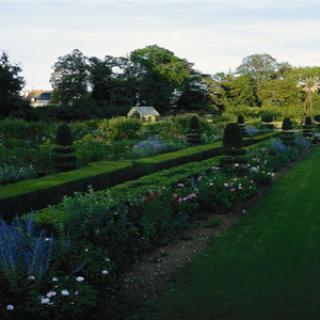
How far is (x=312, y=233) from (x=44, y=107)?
37306mm

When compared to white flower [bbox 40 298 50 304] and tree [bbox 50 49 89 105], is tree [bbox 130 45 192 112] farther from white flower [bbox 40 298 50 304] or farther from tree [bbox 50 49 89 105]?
white flower [bbox 40 298 50 304]

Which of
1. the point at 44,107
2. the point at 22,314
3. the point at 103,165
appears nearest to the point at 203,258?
the point at 22,314

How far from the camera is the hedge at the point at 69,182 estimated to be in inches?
301

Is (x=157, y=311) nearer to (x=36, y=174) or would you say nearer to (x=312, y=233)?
(x=312, y=233)

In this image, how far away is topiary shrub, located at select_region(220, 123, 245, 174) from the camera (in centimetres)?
1050

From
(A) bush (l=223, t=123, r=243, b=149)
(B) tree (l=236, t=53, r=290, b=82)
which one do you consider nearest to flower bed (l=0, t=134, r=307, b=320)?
(A) bush (l=223, t=123, r=243, b=149)

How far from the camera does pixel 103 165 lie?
11.7 m

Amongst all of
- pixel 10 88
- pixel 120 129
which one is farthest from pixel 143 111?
pixel 120 129

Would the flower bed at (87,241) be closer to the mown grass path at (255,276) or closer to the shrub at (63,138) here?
the mown grass path at (255,276)

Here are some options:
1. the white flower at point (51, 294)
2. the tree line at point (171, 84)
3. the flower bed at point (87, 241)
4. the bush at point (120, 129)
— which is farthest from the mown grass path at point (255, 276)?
the tree line at point (171, 84)

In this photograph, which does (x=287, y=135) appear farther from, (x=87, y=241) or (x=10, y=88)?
(x=10, y=88)

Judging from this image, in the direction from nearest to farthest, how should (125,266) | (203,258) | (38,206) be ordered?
(125,266), (203,258), (38,206)

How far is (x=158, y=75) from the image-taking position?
59656 millimetres

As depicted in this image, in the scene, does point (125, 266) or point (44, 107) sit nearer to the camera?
point (125, 266)
